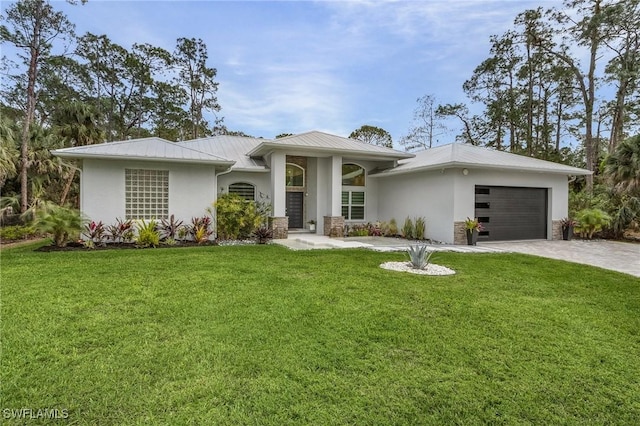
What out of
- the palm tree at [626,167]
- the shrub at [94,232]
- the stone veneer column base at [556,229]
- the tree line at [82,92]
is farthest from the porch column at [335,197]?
the tree line at [82,92]

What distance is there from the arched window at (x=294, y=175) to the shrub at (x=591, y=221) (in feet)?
41.5

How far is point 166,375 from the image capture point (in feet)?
9.87

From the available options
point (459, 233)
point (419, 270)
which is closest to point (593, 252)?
point (459, 233)

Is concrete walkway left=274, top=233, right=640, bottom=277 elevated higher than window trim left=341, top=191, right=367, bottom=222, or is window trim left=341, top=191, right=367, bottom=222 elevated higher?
window trim left=341, top=191, right=367, bottom=222

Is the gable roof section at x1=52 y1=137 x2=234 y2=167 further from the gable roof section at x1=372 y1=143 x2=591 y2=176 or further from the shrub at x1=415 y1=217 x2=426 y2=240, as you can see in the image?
the shrub at x1=415 y1=217 x2=426 y2=240

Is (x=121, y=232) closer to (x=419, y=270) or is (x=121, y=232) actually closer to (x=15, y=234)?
(x=15, y=234)

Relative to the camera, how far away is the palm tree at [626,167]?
44.5ft

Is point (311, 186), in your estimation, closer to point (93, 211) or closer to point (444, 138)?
point (93, 211)

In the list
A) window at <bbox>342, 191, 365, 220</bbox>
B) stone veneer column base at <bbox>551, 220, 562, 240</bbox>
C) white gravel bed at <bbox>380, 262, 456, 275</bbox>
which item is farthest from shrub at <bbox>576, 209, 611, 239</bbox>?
white gravel bed at <bbox>380, 262, 456, 275</bbox>

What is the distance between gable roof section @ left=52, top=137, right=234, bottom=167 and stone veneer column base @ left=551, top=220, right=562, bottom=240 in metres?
14.1

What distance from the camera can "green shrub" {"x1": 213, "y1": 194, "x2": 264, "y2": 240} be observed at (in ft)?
41.3

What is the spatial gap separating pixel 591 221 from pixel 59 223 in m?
19.9

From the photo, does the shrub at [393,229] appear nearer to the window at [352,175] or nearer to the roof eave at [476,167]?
the roof eave at [476,167]

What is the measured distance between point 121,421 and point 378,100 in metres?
24.4
